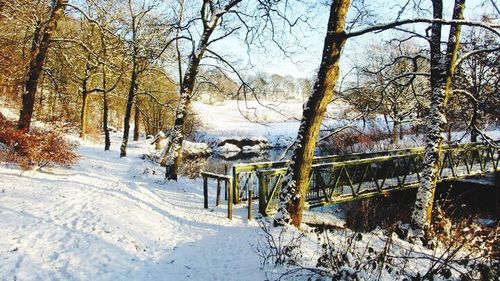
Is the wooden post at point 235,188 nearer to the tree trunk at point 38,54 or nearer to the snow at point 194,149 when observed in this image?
the tree trunk at point 38,54

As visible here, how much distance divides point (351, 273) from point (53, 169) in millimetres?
10783

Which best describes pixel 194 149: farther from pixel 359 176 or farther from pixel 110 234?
pixel 110 234

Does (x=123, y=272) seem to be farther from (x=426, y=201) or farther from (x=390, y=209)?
(x=390, y=209)

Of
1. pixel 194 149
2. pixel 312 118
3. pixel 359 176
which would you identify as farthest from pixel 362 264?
pixel 194 149

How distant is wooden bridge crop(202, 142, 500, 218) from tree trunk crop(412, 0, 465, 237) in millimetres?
1789

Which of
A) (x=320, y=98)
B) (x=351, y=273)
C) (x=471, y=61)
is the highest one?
(x=471, y=61)

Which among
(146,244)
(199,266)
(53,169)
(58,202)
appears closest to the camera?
(199,266)

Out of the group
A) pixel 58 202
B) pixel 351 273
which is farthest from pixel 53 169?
pixel 351 273

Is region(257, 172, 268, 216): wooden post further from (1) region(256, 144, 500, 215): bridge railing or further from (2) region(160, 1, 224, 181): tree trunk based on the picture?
(2) region(160, 1, 224, 181): tree trunk

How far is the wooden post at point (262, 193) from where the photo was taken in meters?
9.37

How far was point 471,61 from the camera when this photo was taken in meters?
23.5

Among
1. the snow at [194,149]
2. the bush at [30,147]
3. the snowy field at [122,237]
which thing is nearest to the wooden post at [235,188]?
the snowy field at [122,237]

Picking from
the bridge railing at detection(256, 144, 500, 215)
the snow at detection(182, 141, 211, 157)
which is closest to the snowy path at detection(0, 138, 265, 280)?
the bridge railing at detection(256, 144, 500, 215)

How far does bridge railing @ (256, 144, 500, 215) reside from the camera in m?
9.78
